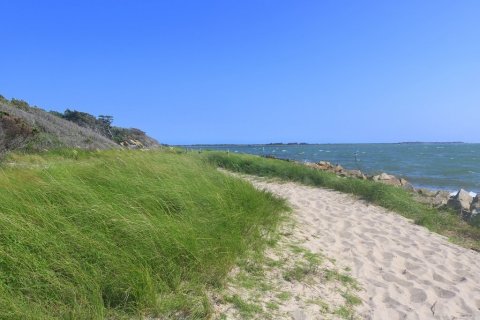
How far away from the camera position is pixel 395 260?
18.1 feet

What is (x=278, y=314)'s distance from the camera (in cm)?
357

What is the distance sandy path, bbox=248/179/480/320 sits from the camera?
418cm

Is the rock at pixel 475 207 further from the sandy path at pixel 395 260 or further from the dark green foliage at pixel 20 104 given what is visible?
the dark green foliage at pixel 20 104

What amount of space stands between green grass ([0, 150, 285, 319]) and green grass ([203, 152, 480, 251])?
4.88 metres

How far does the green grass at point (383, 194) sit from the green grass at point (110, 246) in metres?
4.88

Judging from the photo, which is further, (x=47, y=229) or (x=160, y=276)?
(x=160, y=276)

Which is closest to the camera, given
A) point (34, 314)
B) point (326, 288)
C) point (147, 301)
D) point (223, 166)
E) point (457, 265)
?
point (34, 314)

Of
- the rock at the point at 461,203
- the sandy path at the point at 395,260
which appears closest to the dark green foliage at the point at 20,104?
the sandy path at the point at 395,260

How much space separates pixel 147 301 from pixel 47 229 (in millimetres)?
1023

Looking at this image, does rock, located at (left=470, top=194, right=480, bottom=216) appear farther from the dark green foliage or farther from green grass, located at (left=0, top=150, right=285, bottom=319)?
the dark green foliage

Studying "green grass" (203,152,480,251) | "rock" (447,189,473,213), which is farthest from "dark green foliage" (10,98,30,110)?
"rock" (447,189,473,213)

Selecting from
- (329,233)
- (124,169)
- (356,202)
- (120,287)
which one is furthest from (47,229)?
(356,202)

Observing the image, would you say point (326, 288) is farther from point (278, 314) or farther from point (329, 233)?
point (329, 233)

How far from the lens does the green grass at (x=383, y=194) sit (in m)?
8.16
